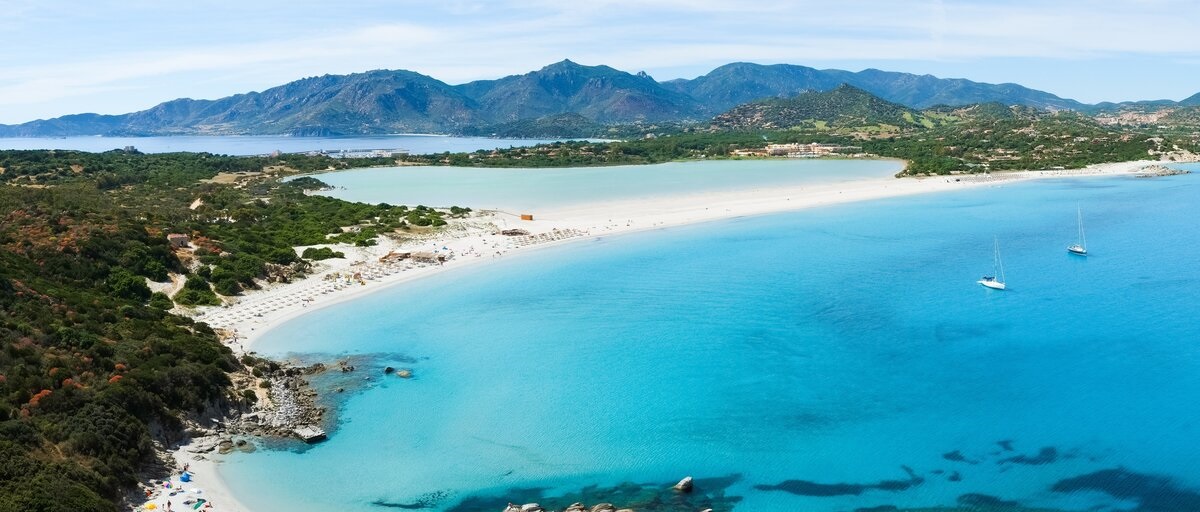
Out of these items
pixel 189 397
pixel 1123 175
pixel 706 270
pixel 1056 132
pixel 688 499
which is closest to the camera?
pixel 688 499

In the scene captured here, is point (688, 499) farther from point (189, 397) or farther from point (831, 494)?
point (189, 397)

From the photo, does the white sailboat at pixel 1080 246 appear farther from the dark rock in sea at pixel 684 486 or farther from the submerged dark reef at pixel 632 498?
the dark rock in sea at pixel 684 486

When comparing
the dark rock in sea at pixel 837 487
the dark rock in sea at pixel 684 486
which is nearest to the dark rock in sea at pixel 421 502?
the dark rock in sea at pixel 684 486

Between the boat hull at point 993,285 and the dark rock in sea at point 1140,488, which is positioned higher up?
the boat hull at point 993,285

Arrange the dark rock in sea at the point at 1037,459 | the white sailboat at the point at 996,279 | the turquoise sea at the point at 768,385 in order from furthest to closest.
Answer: the white sailboat at the point at 996,279
the dark rock in sea at the point at 1037,459
the turquoise sea at the point at 768,385

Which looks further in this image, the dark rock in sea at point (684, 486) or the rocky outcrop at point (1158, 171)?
the rocky outcrop at point (1158, 171)

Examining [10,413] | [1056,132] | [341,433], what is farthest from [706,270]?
[1056,132]

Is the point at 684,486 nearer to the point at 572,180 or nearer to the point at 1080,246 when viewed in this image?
the point at 1080,246
